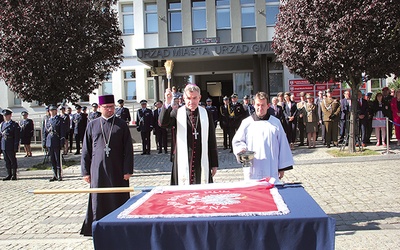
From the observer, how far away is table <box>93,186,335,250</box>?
9.34 feet

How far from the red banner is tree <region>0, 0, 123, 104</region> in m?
10.6

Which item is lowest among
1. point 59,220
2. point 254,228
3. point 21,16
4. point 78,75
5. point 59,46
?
point 59,220

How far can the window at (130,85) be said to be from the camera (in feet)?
87.6

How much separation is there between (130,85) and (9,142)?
47.2ft

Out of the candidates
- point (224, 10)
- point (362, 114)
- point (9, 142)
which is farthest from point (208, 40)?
point (9, 142)

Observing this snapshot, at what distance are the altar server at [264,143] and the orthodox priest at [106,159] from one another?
5.69 ft

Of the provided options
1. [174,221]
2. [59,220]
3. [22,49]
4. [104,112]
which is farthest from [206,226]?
[22,49]

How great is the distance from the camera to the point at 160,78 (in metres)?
24.2

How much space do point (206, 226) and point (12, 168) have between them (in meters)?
11.7

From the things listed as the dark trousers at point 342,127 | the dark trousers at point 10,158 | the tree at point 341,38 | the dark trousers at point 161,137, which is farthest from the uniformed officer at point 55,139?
the dark trousers at point 342,127

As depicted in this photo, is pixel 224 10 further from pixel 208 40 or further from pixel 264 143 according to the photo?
pixel 264 143

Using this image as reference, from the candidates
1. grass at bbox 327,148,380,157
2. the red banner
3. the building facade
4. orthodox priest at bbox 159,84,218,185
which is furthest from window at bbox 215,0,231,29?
the red banner

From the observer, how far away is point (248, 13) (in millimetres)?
24844

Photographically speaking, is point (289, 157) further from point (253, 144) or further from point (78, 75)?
point (78, 75)
